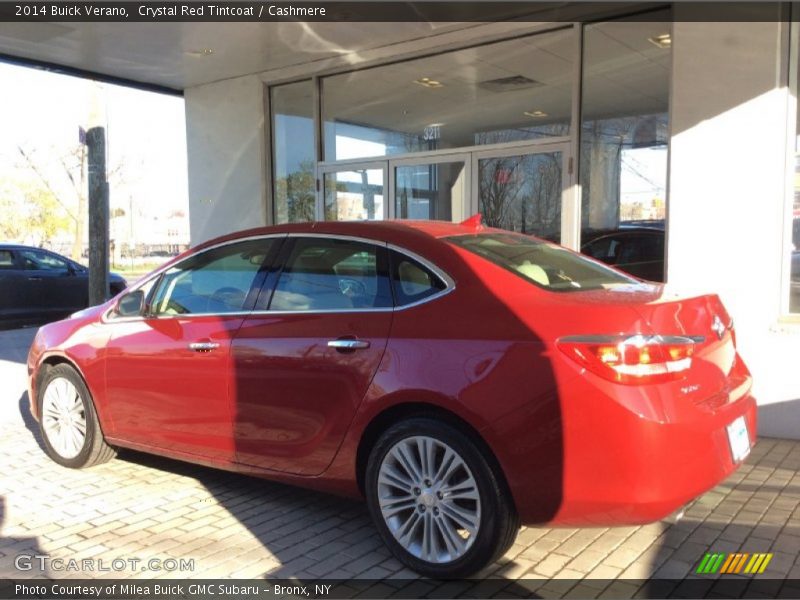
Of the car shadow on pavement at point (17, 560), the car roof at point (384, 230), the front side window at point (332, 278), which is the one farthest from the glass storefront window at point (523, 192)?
the car shadow on pavement at point (17, 560)

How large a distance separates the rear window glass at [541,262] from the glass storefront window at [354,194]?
200 inches

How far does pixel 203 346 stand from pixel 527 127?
4.87m

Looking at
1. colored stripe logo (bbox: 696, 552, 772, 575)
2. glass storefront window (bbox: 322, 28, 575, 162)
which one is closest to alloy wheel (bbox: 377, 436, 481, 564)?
colored stripe logo (bbox: 696, 552, 772, 575)

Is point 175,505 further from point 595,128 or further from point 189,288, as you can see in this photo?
point 595,128

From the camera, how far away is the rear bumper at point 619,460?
8.96 ft

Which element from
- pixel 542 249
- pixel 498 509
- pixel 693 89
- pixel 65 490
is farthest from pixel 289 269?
pixel 693 89

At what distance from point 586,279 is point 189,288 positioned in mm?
2367

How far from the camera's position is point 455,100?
8.59 metres

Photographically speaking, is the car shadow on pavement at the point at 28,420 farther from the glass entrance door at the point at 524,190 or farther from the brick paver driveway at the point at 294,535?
the glass entrance door at the point at 524,190

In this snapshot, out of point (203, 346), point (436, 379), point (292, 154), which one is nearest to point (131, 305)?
point (203, 346)

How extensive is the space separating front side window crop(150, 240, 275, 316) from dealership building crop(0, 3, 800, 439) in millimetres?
2525

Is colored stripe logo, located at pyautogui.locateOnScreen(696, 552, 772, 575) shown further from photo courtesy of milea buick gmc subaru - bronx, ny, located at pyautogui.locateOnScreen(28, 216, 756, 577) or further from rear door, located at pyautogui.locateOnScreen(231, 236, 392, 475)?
rear door, located at pyautogui.locateOnScreen(231, 236, 392, 475)

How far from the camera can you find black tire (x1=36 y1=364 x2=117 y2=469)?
4.66m

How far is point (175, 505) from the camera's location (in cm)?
418
